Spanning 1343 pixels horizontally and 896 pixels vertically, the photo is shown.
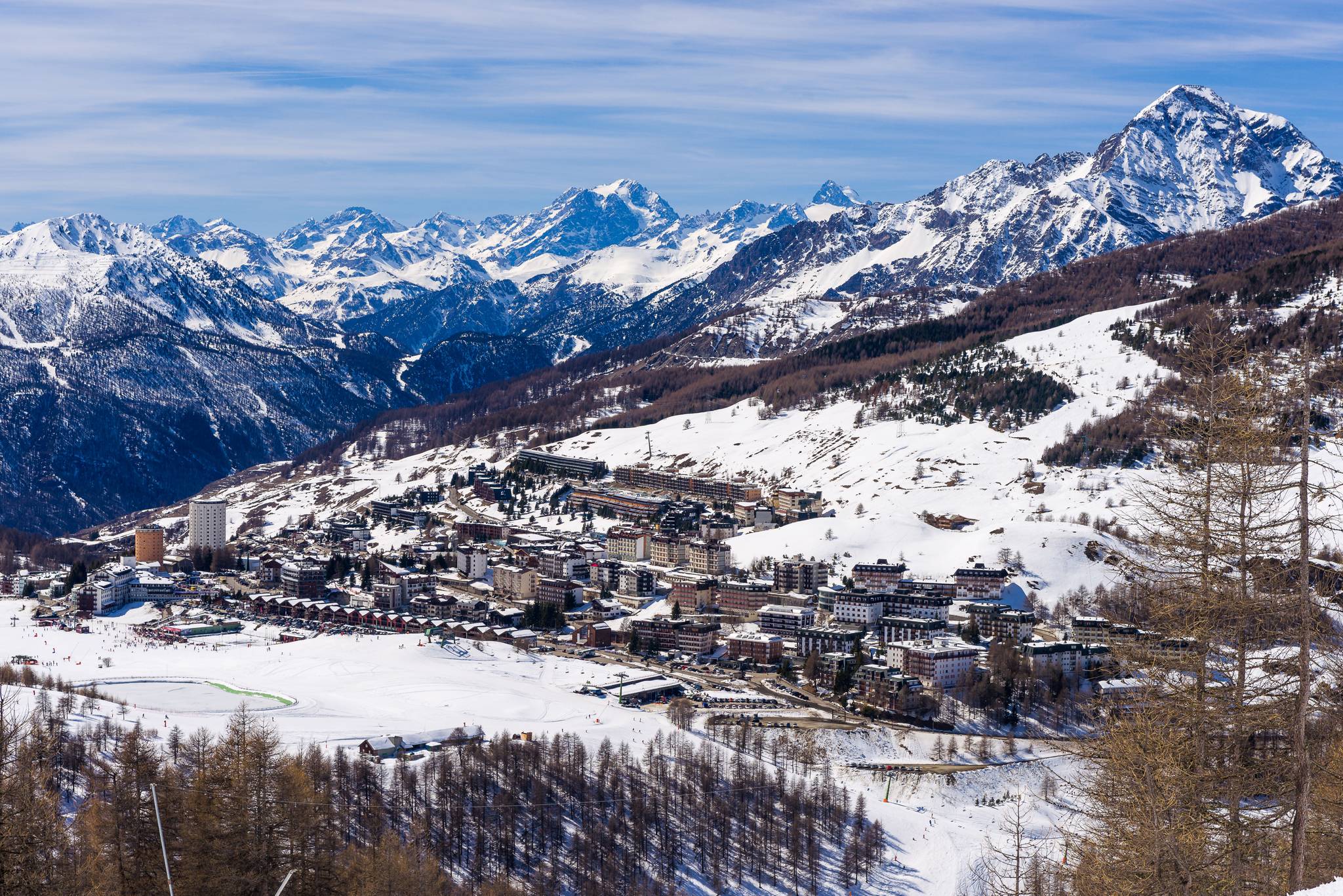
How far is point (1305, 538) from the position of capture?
16547 mm

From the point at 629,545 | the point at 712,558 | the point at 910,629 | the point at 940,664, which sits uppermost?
the point at 629,545

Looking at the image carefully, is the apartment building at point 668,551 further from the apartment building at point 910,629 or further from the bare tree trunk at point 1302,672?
the bare tree trunk at point 1302,672

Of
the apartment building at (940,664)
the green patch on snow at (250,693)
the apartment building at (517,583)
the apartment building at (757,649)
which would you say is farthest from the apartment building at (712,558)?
the green patch on snow at (250,693)

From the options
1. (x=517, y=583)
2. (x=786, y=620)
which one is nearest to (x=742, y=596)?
(x=786, y=620)

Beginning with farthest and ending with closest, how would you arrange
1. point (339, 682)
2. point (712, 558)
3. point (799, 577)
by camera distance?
point (712, 558) < point (799, 577) < point (339, 682)

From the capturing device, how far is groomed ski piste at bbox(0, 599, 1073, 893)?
201 ft

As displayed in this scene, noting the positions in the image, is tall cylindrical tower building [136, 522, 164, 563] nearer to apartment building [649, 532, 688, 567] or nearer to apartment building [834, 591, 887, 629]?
apartment building [649, 532, 688, 567]

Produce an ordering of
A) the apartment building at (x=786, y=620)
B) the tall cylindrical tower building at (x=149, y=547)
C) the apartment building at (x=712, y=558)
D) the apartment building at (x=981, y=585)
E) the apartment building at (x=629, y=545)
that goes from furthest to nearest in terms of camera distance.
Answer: the tall cylindrical tower building at (x=149, y=547) → the apartment building at (x=629, y=545) → the apartment building at (x=712, y=558) → the apartment building at (x=981, y=585) → the apartment building at (x=786, y=620)

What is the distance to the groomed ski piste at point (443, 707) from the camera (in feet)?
201

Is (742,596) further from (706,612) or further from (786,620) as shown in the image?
(786,620)

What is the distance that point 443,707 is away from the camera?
7425 centimetres

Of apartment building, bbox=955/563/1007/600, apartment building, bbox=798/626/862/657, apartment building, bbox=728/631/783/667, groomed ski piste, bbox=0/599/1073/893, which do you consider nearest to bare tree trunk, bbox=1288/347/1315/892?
groomed ski piste, bbox=0/599/1073/893

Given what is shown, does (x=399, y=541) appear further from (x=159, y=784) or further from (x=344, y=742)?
(x=159, y=784)

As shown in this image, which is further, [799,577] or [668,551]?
[668,551]
